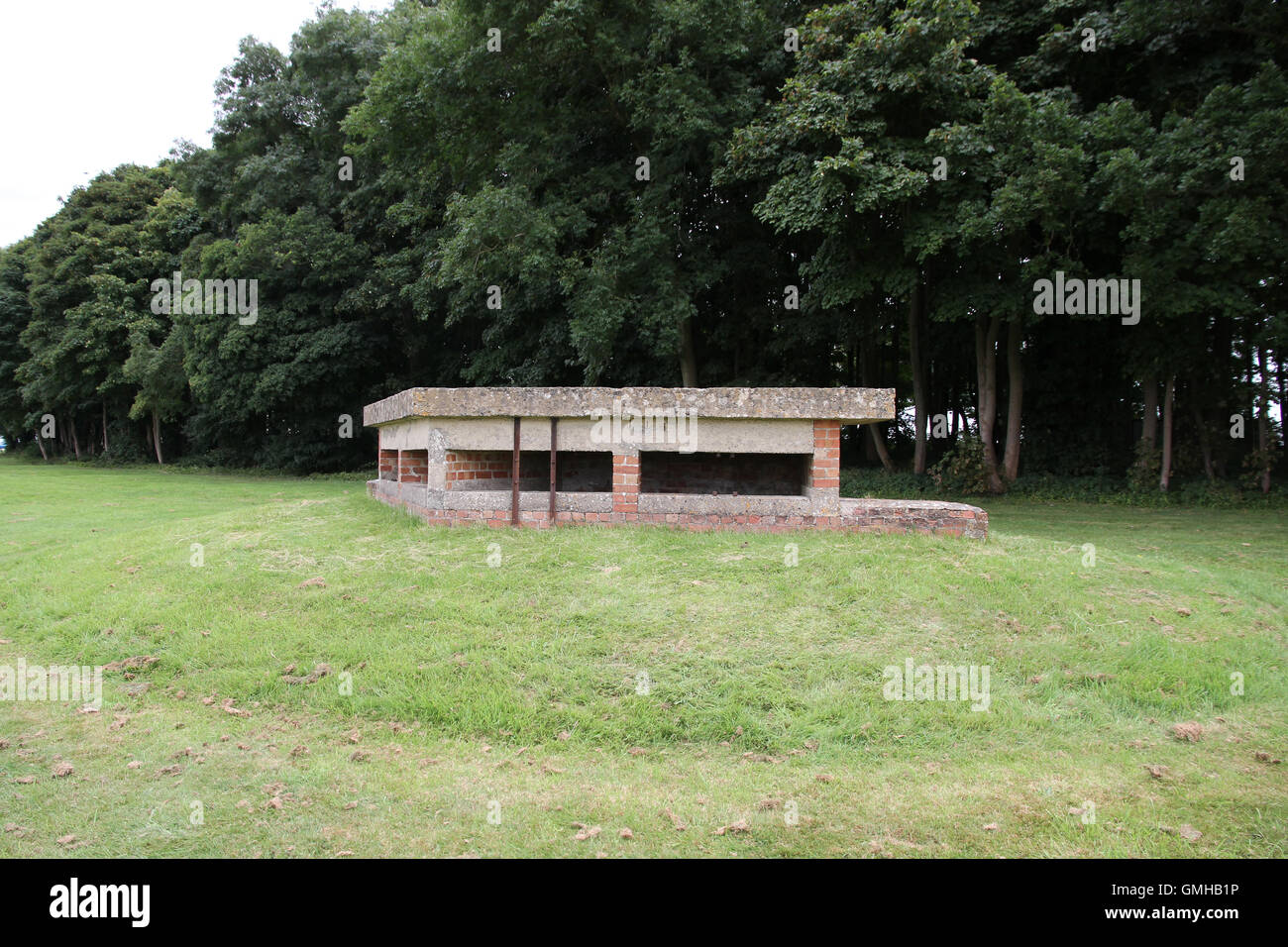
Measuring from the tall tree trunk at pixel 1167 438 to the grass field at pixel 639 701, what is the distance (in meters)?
8.86

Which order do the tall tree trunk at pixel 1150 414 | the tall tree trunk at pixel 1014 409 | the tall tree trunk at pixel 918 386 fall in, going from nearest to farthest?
the tall tree trunk at pixel 1150 414, the tall tree trunk at pixel 1014 409, the tall tree trunk at pixel 918 386

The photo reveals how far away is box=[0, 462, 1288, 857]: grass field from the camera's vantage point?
3.60 metres

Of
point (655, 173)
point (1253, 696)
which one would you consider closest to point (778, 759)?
point (1253, 696)

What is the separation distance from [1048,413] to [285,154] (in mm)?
24001

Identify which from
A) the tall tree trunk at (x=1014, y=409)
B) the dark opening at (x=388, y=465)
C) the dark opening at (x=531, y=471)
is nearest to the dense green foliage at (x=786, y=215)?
the tall tree trunk at (x=1014, y=409)

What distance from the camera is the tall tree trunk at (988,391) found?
55.5ft

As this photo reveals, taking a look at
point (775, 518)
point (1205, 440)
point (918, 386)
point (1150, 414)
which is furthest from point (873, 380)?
point (775, 518)

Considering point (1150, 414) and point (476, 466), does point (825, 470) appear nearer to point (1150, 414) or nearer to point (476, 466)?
point (476, 466)

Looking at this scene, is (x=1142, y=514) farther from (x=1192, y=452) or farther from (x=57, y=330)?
(x=57, y=330)

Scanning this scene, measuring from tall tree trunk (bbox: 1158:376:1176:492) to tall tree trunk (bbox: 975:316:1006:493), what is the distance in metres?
2.99

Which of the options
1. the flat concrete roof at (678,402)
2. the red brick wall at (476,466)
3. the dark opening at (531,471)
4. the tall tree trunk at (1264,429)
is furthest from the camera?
the tall tree trunk at (1264,429)

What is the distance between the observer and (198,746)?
455cm

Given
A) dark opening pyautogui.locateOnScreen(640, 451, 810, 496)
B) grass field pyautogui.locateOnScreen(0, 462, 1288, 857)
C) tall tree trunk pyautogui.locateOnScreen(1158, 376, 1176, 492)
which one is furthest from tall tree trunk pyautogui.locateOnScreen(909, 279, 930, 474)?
dark opening pyautogui.locateOnScreen(640, 451, 810, 496)

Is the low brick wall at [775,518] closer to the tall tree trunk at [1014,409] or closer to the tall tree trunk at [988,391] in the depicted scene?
the tall tree trunk at [988,391]
